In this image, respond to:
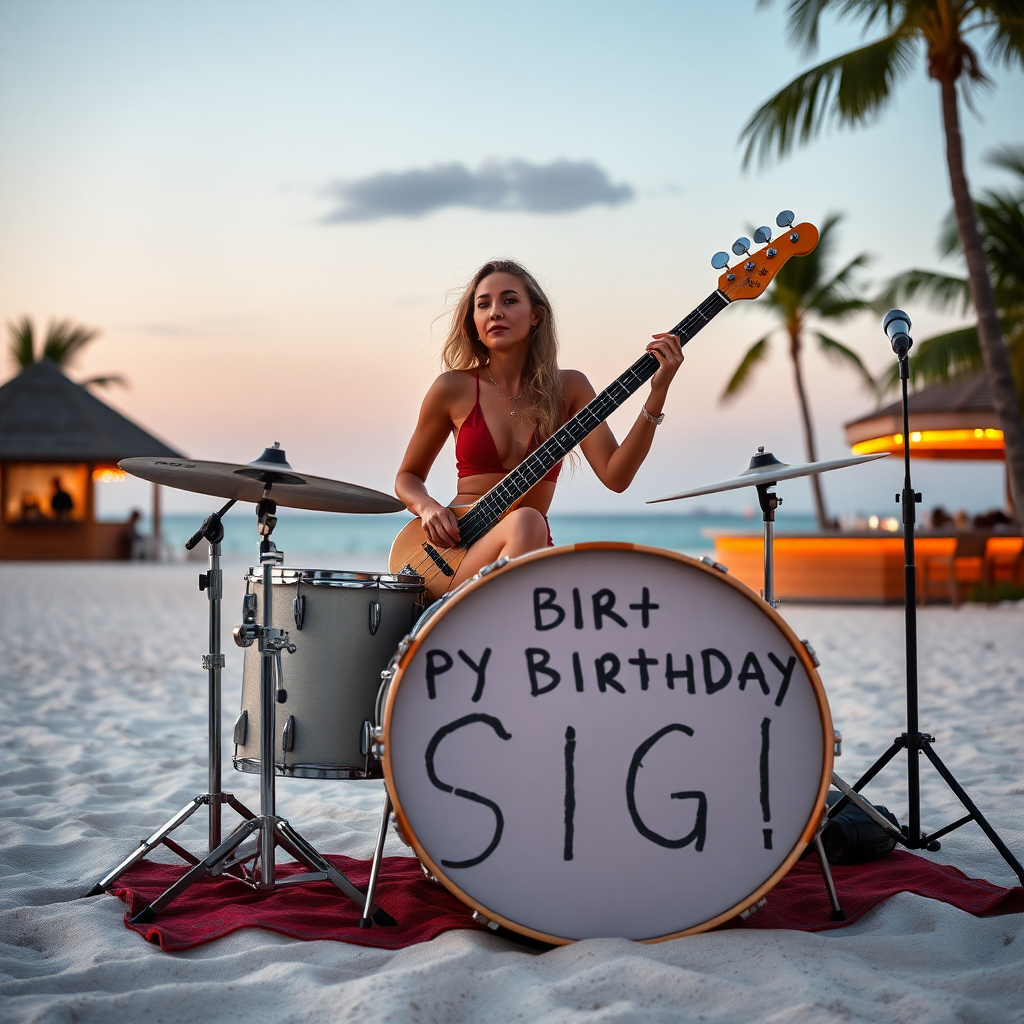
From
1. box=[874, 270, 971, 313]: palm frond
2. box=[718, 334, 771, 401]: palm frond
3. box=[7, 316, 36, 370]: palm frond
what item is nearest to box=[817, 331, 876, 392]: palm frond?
box=[718, 334, 771, 401]: palm frond

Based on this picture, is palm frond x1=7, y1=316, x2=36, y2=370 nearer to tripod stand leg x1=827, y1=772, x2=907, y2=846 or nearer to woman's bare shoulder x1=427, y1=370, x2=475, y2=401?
woman's bare shoulder x1=427, y1=370, x2=475, y2=401

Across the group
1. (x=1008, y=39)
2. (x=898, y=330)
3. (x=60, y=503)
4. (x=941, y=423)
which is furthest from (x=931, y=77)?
(x=60, y=503)

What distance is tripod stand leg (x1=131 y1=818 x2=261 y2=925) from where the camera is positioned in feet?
7.51

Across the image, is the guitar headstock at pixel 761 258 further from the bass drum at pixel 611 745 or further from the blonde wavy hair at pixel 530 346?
the bass drum at pixel 611 745

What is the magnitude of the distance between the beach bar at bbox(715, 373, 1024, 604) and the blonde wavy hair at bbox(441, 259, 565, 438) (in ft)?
32.9

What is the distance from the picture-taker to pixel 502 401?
3.08m

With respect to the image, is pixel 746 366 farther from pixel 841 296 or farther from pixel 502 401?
pixel 502 401

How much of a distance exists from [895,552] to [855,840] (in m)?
11.2

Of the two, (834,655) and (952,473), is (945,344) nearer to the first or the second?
(834,655)

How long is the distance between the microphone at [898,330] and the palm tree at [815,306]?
18.1 m

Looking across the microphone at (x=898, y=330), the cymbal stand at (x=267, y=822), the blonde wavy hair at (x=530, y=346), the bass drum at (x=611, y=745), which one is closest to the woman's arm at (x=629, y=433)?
the blonde wavy hair at (x=530, y=346)

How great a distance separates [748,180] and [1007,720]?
7.82m

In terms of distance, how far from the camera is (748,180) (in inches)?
432

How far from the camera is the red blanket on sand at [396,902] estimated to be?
2.20 m
